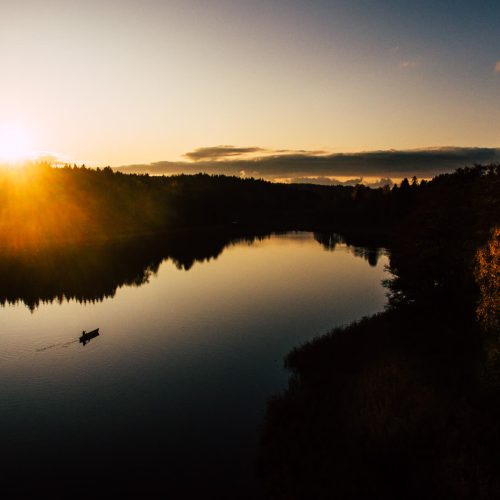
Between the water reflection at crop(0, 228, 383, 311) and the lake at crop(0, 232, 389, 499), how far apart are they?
61 centimetres

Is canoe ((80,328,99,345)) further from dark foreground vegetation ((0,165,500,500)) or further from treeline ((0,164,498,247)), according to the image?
treeline ((0,164,498,247))

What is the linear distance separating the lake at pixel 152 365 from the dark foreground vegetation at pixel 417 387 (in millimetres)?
2899

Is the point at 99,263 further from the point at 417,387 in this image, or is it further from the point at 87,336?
the point at 417,387

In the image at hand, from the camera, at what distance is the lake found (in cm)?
2169

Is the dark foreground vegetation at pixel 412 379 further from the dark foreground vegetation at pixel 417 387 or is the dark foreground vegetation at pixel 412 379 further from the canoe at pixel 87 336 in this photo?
the canoe at pixel 87 336

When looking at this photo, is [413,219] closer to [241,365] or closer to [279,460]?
[241,365]

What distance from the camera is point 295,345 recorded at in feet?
128

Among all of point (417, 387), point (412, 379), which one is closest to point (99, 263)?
point (412, 379)

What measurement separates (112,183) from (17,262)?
104 metres

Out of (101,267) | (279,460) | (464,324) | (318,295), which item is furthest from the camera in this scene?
(101,267)

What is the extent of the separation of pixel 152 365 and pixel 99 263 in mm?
58260

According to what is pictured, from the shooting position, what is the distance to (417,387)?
24.0 m

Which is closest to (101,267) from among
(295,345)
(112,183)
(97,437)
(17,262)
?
(17,262)

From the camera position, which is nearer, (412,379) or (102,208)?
(412,379)
